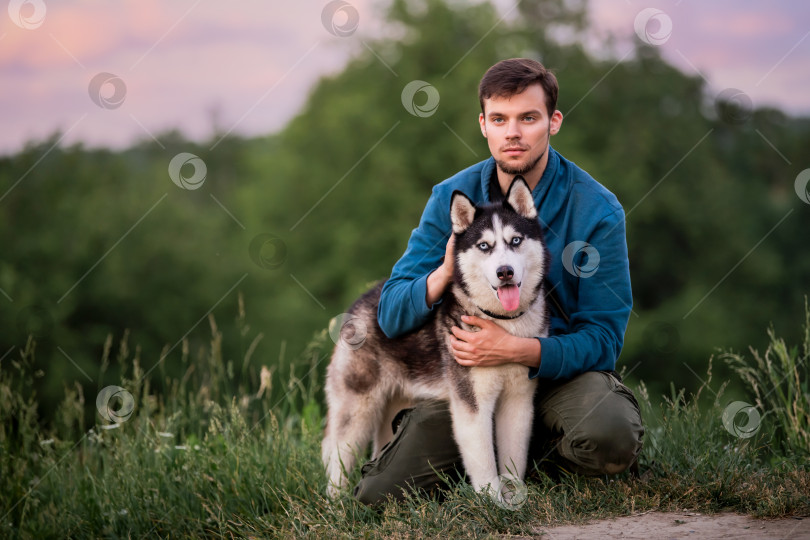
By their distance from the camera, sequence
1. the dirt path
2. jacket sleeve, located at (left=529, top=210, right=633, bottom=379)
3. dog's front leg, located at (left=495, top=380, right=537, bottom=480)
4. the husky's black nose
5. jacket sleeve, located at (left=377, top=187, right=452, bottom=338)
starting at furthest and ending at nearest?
jacket sleeve, located at (left=377, top=187, right=452, bottom=338) < jacket sleeve, located at (left=529, top=210, right=633, bottom=379) < dog's front leg, located at (left=495, top=380, right=537, bottom=480) < the husky's black nose < the dirt path

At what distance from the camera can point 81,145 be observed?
3031cm

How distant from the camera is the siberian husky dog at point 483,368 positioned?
3998 mm

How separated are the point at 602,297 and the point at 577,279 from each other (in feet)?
0.63

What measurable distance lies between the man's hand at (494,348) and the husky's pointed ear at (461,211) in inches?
21.1

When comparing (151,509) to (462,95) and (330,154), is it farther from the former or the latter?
(330,154)

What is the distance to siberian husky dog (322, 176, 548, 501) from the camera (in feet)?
13.1

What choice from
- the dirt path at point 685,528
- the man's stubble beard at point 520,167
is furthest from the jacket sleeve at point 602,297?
the dirt path at point 685,528

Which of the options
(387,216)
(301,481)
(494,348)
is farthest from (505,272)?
(387,216)

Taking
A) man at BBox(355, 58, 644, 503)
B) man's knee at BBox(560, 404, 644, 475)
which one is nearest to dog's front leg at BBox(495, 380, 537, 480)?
man at BBox(355, 58, 644, 503)

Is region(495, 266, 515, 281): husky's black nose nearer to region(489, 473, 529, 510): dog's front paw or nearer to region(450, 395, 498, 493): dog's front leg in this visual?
region(450, 395, 498, 493): dog's front leg

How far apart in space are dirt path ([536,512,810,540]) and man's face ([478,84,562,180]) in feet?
6.51

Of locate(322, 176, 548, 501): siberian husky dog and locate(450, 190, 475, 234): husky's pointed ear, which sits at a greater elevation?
locate(450, 190, 475, 234): husky's pointed ear

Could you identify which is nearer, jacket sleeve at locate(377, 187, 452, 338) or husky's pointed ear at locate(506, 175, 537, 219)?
husky's pointed ear at locate(506, 175, 537, 219)

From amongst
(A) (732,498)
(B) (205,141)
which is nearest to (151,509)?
(A) (732,498)
